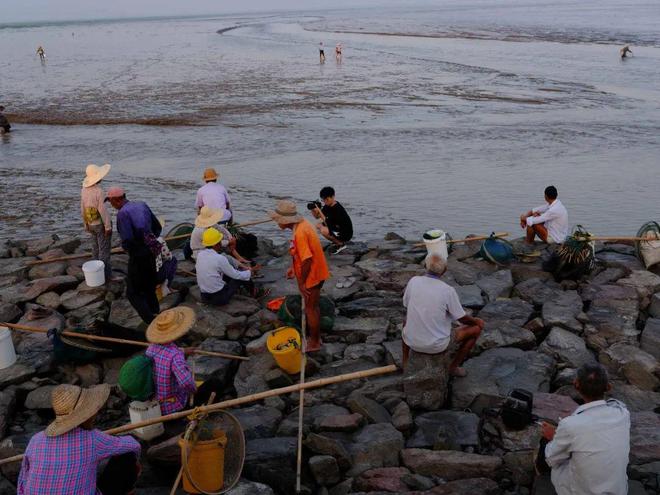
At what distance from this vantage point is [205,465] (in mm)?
5527

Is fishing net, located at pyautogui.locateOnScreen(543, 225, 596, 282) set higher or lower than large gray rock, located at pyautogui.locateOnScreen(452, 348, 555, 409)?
higher

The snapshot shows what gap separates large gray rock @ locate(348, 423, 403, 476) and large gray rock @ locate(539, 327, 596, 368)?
2676mm

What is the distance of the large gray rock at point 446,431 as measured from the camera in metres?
6.12

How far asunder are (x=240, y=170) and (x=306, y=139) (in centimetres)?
453

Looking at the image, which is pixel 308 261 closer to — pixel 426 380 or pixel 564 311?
pixel 426 380

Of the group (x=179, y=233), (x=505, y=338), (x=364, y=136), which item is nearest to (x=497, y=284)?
(x=505, y=338)

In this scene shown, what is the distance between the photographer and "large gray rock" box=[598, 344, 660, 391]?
727 centimetres

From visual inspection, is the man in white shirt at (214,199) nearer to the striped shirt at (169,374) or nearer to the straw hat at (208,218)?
the straw hat at (208,218)

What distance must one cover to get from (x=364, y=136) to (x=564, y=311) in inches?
617

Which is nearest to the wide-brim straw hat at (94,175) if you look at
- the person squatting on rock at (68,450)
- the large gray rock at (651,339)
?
the person squatting on rock at (68,450)

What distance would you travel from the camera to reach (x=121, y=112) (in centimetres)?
3005

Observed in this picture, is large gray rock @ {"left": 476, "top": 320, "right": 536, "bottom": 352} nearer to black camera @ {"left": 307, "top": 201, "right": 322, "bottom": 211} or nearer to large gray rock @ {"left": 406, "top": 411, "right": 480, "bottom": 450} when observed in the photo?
large gray rock @ {"left": 406, "top": 411, "right": 480, "bottom": 450}

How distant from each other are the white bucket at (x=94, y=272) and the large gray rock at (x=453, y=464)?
5939mm

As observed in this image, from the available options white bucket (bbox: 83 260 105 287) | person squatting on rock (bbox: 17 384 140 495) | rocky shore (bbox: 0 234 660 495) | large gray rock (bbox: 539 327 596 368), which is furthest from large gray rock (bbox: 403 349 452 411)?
white bucket (bbox: 83 260 105 287)
